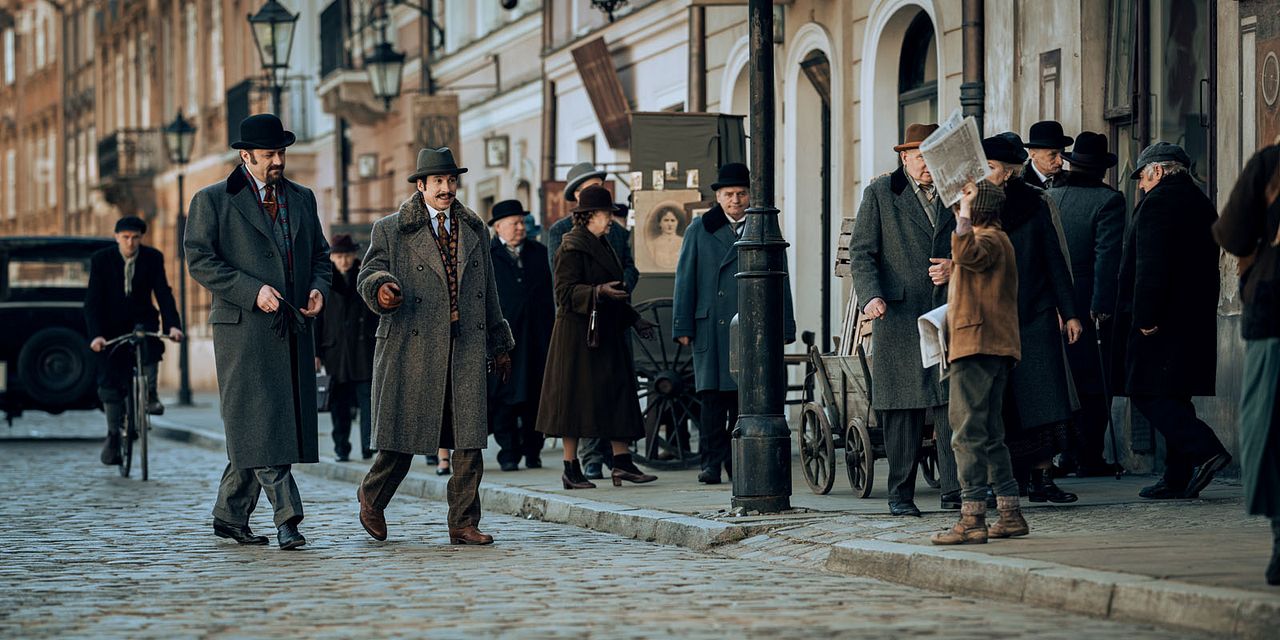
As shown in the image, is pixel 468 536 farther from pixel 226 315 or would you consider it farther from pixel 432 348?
pixel 226 315

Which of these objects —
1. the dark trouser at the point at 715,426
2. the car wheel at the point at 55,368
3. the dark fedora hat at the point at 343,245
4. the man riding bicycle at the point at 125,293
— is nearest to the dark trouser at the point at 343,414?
the dark fedora hat at the point at 343,245

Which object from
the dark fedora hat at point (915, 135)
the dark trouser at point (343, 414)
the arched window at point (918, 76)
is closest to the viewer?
the dark fedora hat at point (915, 135)

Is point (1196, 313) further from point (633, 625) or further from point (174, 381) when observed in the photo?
point (174, 381)

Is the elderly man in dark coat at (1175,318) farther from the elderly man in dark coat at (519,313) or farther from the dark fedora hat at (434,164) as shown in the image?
the elderly man in dark coat at (519,313)

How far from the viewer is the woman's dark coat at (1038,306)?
10195 mm

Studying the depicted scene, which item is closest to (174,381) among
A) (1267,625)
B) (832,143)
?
(832,143)

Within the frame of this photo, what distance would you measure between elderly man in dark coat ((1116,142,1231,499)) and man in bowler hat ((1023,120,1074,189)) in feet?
3.12

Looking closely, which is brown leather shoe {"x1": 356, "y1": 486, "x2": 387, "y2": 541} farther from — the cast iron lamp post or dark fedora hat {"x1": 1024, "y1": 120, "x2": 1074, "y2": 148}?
dark fedora hat {"x1": 1024, "y1": 120, "x2": 1074, "y2": 148}

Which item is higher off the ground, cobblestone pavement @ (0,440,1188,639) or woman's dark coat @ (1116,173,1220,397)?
woman's dark coat @ (1116,173,1220,397)

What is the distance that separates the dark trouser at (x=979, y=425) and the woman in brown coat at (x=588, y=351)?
439 cm

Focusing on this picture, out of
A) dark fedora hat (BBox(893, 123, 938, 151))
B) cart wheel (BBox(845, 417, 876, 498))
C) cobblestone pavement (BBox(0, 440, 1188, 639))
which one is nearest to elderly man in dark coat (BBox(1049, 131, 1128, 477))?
cart wheel (BBox(845, 417, 876, 498))

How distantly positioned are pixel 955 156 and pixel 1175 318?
2845 millimetres

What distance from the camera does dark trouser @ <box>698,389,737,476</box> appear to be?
13531 mm

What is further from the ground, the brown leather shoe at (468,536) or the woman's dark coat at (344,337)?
the woman's dark coat at (344,337)
